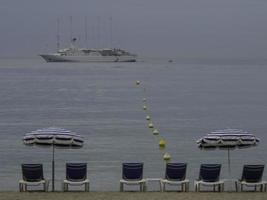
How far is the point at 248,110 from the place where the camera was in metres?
48.8

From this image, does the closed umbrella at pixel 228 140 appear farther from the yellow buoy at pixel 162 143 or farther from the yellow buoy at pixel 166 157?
the yellow buoy at pixel 162 143

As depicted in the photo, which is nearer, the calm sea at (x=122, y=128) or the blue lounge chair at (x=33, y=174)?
the blue lounge chair at (x=33, y=174)

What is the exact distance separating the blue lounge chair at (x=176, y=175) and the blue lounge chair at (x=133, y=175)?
0.52m

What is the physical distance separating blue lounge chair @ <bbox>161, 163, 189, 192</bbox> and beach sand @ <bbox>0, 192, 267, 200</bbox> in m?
0.79

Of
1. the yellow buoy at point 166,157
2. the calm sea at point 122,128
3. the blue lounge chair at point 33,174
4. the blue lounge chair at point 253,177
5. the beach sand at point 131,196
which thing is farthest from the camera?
the yellow buoy at point 166,157

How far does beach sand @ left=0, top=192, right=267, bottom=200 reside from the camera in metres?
14.9

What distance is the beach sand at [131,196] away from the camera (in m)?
14.9

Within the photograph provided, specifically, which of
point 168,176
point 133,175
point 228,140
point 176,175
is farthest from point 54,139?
point 228,140

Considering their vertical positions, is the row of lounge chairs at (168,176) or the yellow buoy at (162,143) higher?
the row of lounge chairs at (168,176)

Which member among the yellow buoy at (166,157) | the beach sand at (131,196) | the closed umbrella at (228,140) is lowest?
the yellow buoy at (166,157)

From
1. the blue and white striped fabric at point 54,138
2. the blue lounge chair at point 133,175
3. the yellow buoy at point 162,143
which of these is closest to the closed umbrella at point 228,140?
the blue lounge chair at point 133,175

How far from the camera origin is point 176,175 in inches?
651

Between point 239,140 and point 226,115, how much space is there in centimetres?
2832

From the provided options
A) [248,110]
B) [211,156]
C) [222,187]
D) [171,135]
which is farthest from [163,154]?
[248,110]
